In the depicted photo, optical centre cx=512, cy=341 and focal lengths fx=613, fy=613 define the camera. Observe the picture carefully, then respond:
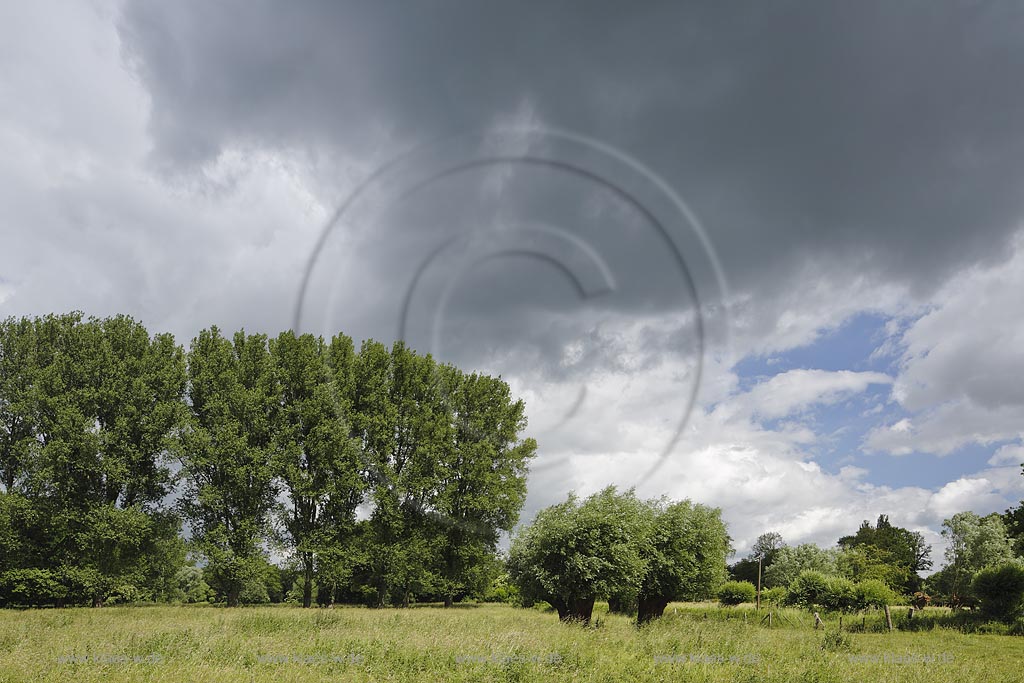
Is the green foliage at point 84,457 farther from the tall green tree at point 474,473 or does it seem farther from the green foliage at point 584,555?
the green foliage at point 584,555

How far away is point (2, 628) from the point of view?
20.1 m

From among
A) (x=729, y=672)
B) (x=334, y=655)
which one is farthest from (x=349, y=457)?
(x=729, y=672)

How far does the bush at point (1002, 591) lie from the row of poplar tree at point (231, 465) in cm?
2576

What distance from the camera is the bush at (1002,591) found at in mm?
30578

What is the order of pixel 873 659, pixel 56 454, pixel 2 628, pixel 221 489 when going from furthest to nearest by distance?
pixel 221 489 → pixel 56 454 → pixel 2 628 → pixel 873 659

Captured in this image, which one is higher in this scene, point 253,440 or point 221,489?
point 253,440

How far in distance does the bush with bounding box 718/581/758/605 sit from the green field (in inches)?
1579

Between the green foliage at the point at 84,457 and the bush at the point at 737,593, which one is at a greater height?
the green foliage at the point at 84,457

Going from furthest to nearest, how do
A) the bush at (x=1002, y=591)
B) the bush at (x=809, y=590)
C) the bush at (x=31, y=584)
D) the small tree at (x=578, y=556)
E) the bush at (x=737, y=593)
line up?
the bush at (x=737, y=593) → the bush at (x=809, y=590) → the bush at (x=31, y=584) → the bush at (x=1002, y=591) → the small tree at (x=578, y=556)

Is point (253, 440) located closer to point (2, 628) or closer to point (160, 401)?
point (160, 401)

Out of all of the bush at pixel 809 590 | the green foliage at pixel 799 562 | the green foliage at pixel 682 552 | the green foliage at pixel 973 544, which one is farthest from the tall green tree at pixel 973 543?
the green foliage at pixel 682 552

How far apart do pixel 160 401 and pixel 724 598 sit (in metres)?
55.4

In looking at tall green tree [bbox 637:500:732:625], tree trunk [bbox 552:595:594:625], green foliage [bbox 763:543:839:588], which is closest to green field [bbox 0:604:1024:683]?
tree trunk [bbox 552:595:594:625]

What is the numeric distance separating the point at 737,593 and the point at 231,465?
50.7 metres
